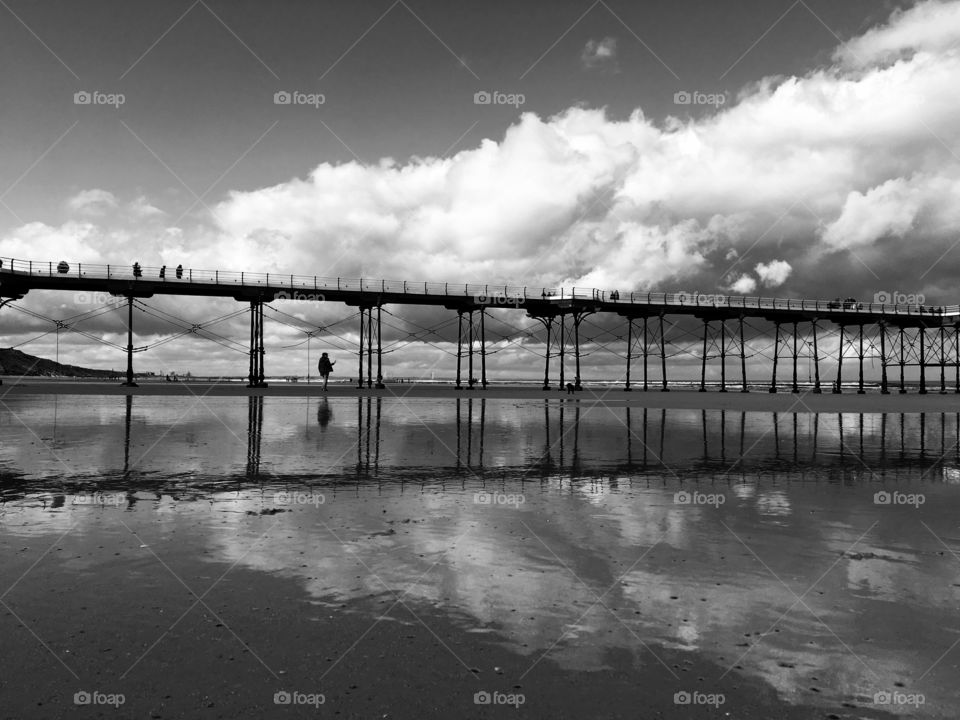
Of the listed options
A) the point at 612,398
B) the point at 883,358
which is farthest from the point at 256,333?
the point at 883,358

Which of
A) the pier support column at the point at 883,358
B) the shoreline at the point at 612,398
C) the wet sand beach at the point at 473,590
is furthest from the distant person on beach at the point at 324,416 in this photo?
the pier support column at the point at 883,358

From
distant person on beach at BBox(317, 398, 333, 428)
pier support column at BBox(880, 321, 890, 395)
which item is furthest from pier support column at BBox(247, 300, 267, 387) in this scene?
pier support column at BBox(880, 321, 890, 395)

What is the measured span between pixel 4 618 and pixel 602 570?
4.37 m

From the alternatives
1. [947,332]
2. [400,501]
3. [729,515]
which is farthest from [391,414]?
[947,332]

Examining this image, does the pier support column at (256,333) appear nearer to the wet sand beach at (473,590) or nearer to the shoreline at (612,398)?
the shoreline at (612,398)

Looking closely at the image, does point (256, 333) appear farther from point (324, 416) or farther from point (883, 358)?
point (883, 358)

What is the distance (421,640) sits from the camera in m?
3.82

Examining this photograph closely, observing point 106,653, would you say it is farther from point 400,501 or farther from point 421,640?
point 400,501

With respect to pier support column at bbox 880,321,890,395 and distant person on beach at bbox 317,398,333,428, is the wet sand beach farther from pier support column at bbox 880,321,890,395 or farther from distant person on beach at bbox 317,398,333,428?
pier support column at bbox 880,321,890,395

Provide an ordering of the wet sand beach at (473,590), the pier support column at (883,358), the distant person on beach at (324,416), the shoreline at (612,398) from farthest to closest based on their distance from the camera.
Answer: the pier support column at (883,358), the shoreline at (612,398), the distant person on beach at (324,416), the wet sand beach at (473,590)

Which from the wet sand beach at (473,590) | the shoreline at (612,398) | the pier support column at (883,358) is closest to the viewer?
the wet sand beach at (473,590)

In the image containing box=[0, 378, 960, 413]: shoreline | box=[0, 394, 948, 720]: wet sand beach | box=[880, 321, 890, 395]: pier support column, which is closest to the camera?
box=[0, 394, 948, 720]: wet sand beach

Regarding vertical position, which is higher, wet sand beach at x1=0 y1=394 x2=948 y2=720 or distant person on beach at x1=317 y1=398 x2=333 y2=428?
wet sand beach at x1=0 y1=394 x2=948 y2=720

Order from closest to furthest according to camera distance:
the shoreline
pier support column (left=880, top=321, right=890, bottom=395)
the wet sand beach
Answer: the wet sand beach → the shoreline → pier support column (left=880, top=321, right=890, bottom=395)
